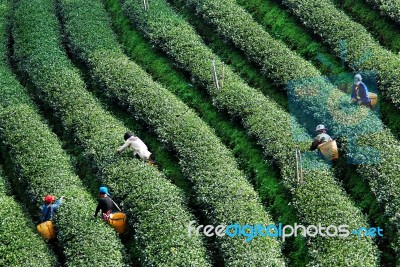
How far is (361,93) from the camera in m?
25.7

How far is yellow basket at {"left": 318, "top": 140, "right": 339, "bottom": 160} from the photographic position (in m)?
24.3

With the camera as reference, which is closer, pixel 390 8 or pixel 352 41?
pixel 352 41

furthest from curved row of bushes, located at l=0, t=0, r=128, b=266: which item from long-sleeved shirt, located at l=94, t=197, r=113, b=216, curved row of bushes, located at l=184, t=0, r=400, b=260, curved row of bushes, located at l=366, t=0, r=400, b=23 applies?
curved row of bushes, located at l=366, t=0, r=400, b=23

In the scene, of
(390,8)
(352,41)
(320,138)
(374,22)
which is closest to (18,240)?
(320,138)

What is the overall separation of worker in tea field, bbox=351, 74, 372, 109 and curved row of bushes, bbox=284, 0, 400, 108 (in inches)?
34.2

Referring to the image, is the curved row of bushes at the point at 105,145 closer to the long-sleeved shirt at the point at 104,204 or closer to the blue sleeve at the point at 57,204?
the long-sleeved shirt at the point at 104,204

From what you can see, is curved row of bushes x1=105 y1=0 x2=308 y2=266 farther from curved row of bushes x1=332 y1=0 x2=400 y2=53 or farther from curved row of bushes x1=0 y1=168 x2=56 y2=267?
curved row of bushes x1=0 y1=168 x2=56 y2=267

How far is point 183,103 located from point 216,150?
12.0 ft

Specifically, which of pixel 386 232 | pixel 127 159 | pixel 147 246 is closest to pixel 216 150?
pixel 127 159

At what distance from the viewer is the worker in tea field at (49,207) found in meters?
24.3

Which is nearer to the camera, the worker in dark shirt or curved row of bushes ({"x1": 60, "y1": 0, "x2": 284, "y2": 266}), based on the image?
curved row of bushes ({"x1": 60, "y1": 0, "x2": 284, "y2": 266})

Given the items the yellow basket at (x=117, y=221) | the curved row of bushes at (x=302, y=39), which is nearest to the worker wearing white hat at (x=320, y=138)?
the curved row of bushes at (x=302, y=39)

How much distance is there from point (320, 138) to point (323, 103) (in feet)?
7.86

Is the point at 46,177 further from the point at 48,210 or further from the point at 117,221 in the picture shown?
the point at 117,221
